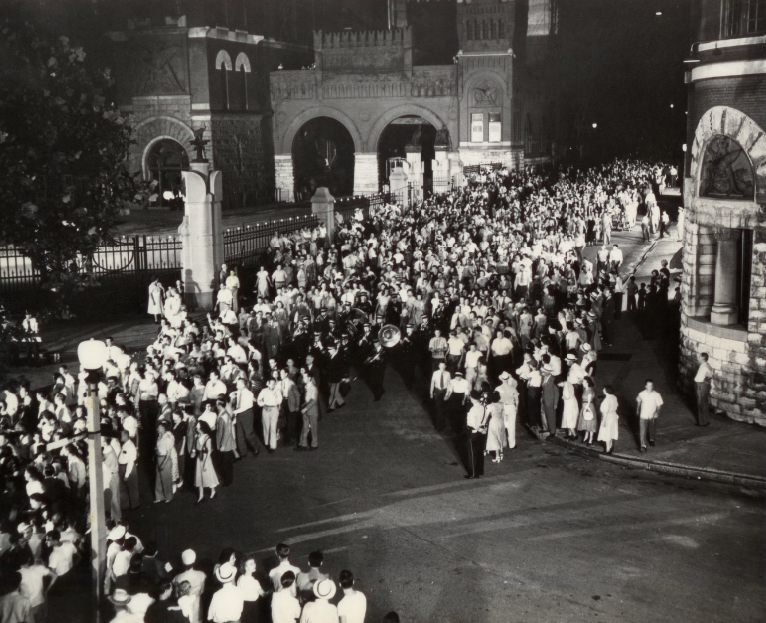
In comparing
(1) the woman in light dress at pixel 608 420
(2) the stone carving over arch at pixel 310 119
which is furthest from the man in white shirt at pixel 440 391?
(2) the stone carving over arch at pixel 310 119

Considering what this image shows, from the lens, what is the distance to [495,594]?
1069 cm

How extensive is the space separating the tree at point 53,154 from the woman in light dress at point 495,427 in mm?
8920

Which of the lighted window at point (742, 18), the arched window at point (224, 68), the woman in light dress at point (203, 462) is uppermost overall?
the arched window at point (224, 68)

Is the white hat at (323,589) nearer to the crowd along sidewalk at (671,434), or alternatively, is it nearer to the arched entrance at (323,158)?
the crowd along sidewalk at (671,434)

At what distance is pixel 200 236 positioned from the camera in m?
24.8

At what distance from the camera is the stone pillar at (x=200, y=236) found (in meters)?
24.8

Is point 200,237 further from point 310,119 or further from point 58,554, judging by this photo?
point 310,119

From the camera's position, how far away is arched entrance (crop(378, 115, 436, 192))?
54938 millimetres

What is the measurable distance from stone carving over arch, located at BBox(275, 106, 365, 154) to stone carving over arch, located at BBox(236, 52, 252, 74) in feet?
11.8

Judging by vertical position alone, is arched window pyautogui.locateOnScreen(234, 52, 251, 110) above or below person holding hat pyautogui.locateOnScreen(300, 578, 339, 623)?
above

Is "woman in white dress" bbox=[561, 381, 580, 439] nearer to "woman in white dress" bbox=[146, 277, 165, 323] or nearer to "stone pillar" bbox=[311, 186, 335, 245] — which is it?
"woman in white dress" bbox=[146, 277, 165, 323]

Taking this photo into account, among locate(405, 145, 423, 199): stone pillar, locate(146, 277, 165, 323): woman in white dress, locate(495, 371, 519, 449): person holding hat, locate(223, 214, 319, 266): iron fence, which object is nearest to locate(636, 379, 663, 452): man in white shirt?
locate(495, 371, 519, 449): person holding hat

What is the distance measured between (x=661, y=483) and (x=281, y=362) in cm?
909

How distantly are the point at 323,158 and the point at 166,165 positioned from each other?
39.1ft
